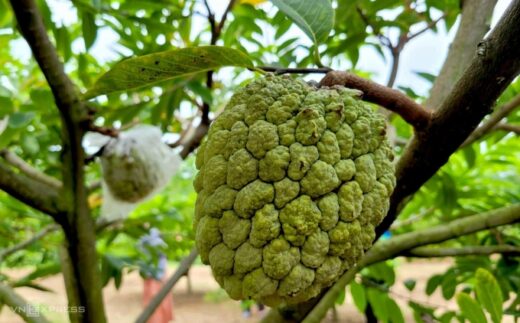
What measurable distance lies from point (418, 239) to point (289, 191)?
0.82 metres

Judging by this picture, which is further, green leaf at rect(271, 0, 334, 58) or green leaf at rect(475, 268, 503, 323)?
green leaf at rect(475, 268, 503, 323)

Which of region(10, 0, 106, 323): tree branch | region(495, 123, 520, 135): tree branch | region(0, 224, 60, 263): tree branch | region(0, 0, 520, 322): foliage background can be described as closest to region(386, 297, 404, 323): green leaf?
region(0, 0, 520, 322): foliage background

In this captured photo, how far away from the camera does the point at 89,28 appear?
162 cm

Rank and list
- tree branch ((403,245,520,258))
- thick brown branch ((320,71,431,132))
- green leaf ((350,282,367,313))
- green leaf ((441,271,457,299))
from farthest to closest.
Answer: green leaf ((441,271,457,299)), green leaf ((350,282,367,313)), tree branch ((403,245,520,258)), thick brown branch ((320,71,431,132))

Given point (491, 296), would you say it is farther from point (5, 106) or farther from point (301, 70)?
point (5, 106)

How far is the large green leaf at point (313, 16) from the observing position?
869 millimetres

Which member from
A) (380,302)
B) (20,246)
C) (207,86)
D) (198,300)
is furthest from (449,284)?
(198,300)

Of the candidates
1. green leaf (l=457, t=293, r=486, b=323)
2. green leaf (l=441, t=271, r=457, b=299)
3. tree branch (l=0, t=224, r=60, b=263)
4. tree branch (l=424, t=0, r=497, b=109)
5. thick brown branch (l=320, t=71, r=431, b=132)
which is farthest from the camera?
tree branch (l=0, t=224, r=60, b=263)

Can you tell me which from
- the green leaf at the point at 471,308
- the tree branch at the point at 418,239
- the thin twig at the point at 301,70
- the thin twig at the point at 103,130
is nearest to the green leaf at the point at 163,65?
the thin twig at the point at 301,70

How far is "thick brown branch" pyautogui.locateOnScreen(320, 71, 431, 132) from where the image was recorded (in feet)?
2.72

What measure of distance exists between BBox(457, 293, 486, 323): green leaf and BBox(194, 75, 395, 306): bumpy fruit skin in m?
0.41

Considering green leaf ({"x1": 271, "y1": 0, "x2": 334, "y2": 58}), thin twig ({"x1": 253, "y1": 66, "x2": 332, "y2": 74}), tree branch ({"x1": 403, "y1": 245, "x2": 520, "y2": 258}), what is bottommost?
tree branch ({"x1": 403, "y1": 245, "x2": 520, "y2": 258})

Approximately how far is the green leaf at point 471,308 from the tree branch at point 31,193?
0.97 meters

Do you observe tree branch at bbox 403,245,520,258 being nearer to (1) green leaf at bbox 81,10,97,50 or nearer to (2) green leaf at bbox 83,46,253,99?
(2) green leaf at bbox 83,46,253,99
